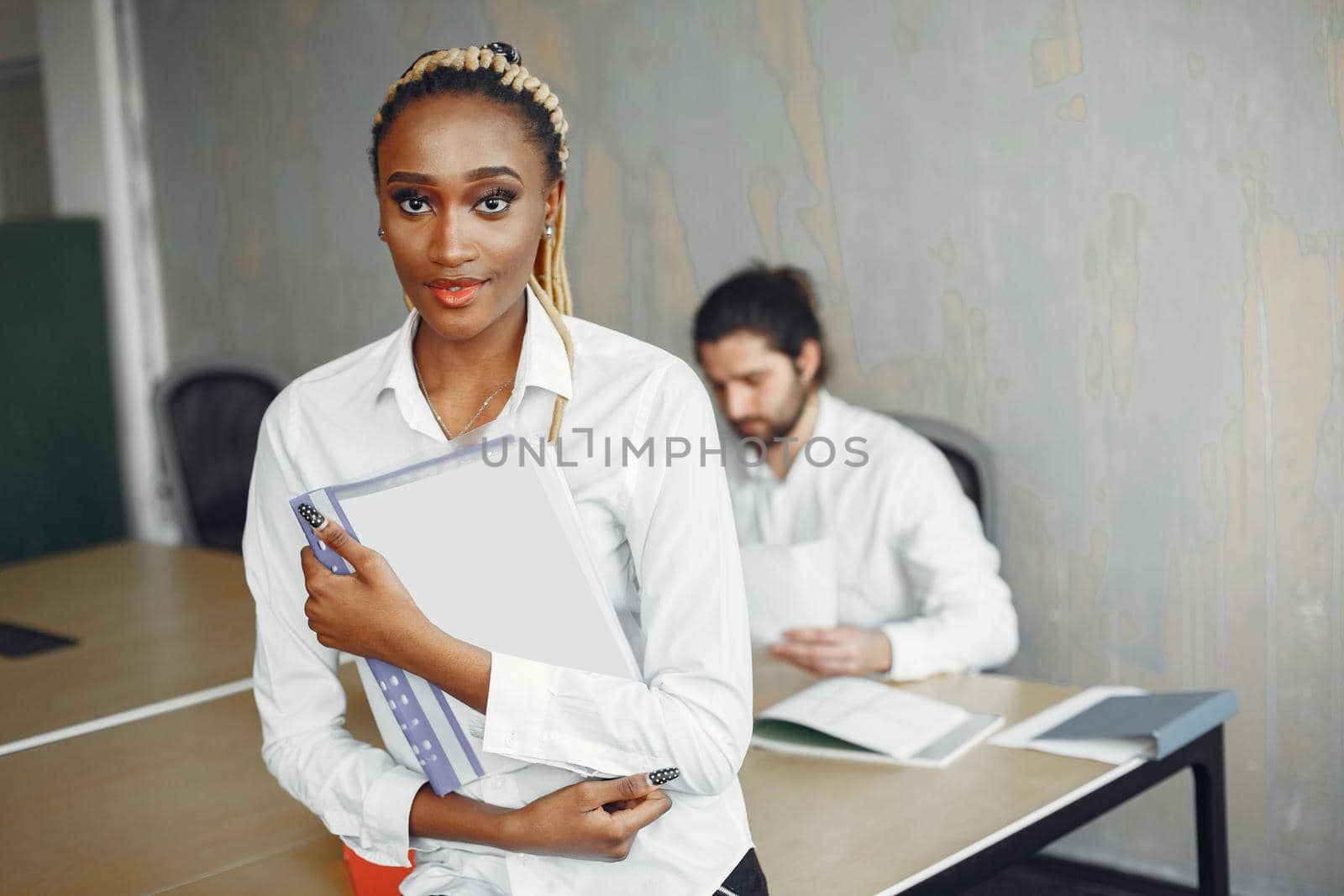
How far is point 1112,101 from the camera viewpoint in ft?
8.11

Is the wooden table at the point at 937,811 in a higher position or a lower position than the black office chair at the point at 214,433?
lower

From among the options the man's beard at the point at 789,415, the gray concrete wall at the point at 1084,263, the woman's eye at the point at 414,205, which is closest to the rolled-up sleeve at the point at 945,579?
the man's beard at the point at 789,415

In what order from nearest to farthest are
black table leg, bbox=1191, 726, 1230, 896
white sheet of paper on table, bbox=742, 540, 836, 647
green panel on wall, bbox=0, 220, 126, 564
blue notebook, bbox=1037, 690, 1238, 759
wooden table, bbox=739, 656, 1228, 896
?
wooden table, bbox=739, 656, 1228, 896 < blue notebook, bbox=1037, 690, 1238, 759 < black table leg, bbox=1191, 726, 1230, 896 < white sheet of paper on table, bbox=742, 540, 836, 647 < green panel on wall, bbox=0, 220, 126, 564

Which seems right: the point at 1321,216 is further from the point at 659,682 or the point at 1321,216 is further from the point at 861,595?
the point at 659,682

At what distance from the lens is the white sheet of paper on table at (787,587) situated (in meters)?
2.03

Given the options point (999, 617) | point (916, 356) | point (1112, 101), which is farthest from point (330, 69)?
point (999, 617)

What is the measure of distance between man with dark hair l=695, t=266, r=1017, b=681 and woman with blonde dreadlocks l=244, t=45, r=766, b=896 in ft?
3.73

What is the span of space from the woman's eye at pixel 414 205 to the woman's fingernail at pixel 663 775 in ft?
1.62

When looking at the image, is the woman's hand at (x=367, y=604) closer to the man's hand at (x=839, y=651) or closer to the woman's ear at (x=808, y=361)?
the man's hand at (x=839, y=651)

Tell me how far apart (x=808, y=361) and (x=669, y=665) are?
1.56 meters

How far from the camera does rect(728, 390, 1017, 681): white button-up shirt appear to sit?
2258 mm

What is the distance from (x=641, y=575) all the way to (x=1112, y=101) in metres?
1.76

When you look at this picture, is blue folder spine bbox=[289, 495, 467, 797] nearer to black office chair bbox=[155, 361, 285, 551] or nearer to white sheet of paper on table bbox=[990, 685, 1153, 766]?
white sheet of paper on table bbox=[990, 685, 1153, 766]

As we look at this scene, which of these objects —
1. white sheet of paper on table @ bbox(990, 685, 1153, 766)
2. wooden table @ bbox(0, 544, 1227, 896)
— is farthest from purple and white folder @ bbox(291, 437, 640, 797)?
white sheet of paper on table @ bbox(990, 685, 1153, 766)
